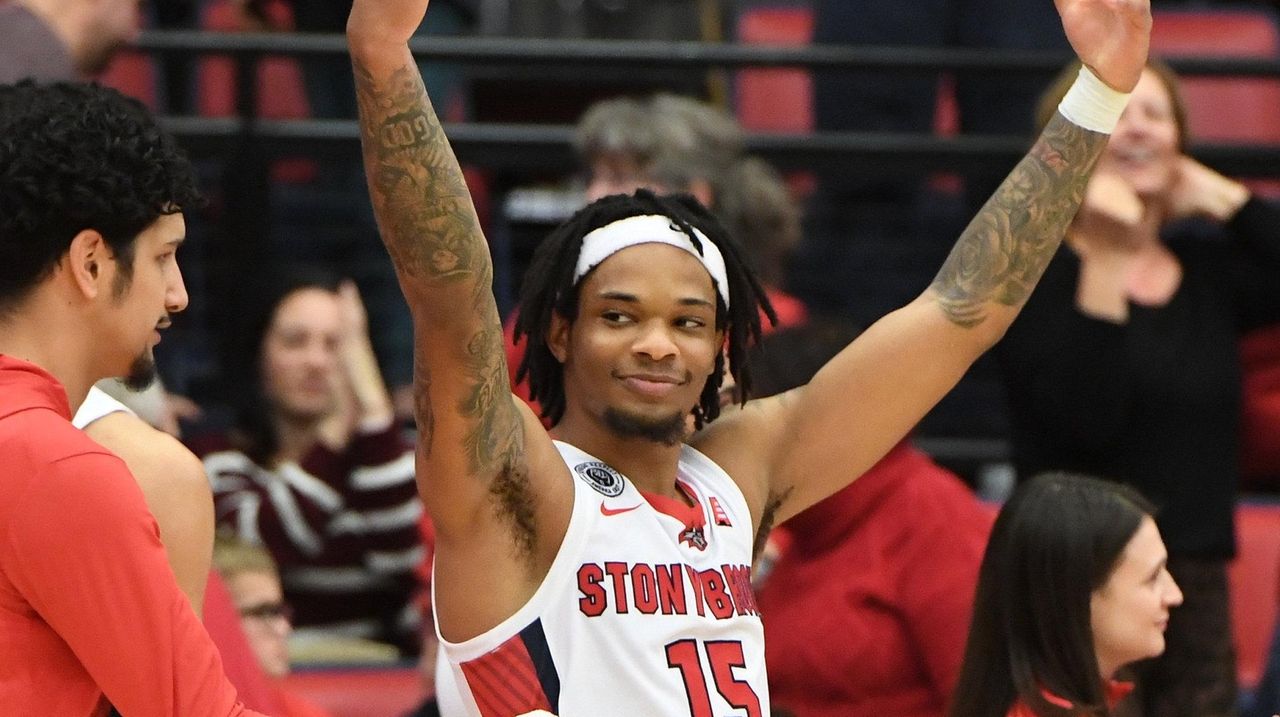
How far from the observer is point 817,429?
273 cm

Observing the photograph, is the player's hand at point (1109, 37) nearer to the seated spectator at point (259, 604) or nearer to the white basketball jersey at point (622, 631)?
the white basketball jersey at point (622, 631)

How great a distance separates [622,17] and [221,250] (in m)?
1.64

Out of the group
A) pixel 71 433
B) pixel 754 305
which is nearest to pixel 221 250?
pixel 754 305

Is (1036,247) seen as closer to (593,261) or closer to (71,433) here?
(593,261)

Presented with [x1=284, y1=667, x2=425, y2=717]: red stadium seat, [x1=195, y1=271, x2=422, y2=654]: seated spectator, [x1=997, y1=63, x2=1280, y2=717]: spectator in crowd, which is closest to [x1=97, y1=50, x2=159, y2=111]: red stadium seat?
[x1=195, y1=271, x2=422, y2=654]: seated spectator

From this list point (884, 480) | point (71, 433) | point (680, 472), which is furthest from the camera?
point (884, 480)

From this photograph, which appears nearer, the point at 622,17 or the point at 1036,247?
the point at 1036,247

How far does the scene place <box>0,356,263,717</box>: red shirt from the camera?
6.35 ft

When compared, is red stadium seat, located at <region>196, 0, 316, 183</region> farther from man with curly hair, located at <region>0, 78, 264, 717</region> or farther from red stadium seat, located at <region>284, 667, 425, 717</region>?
man with curly hair, located at <region>0, 78, 264, 717</region>

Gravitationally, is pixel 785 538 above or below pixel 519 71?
below

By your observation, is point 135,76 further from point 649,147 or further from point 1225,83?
point 1225,83

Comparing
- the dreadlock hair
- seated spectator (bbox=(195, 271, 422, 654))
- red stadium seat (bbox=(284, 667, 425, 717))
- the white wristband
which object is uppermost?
the white wristband

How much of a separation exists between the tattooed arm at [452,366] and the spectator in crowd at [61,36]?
1.56m


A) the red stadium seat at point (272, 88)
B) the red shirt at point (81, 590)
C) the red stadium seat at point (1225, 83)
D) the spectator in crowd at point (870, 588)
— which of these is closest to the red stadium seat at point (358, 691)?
the spectator in crowd at point (870, 588)
